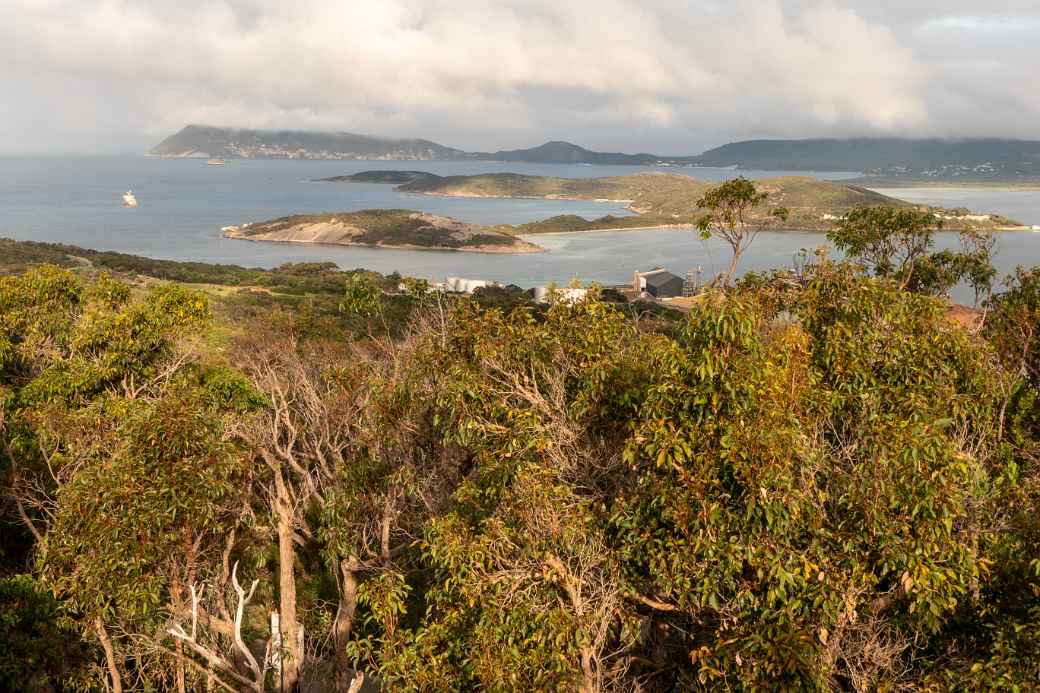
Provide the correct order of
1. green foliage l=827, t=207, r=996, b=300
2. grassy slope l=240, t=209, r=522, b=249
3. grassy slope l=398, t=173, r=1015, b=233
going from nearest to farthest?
1. green foliage l=827, t=207, r=996, b=300
2. grassy slope l=240, t=209, r=522, b=249
3. grassy slope l=398, t=173, r=1015, b=233

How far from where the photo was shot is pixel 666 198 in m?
155

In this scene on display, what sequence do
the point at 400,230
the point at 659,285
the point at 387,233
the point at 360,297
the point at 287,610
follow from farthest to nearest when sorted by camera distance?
the point at 400,230 → the point at 387,233 → the point at 659,285 → the point at 360,297 → the point at 287,610

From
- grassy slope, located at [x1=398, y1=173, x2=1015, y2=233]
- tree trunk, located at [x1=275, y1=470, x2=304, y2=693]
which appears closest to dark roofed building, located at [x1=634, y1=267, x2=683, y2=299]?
grassy slope, located at [x1=398, y1=173, x2=1015, y2=233]

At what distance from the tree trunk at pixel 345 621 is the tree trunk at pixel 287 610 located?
447 mm

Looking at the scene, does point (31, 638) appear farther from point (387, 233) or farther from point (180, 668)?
point (387, 233)

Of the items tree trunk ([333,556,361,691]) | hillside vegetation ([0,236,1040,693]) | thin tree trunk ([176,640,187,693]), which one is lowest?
tree trunk ([333,556,361,691])

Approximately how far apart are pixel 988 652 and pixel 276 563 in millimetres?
11243

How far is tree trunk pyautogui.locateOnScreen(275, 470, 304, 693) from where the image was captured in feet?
21.9

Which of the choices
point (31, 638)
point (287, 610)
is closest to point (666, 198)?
point (287, 610)

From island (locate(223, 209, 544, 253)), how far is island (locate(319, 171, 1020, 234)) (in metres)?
A: 9.65

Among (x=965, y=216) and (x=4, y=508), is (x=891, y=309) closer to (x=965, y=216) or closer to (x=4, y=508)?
(x=4, y=508)

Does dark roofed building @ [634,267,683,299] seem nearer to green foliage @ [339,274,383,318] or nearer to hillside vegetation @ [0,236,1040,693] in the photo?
green foliage @ [339,274,383,318]

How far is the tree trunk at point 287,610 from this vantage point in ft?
21.9

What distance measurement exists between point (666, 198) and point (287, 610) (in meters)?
155
